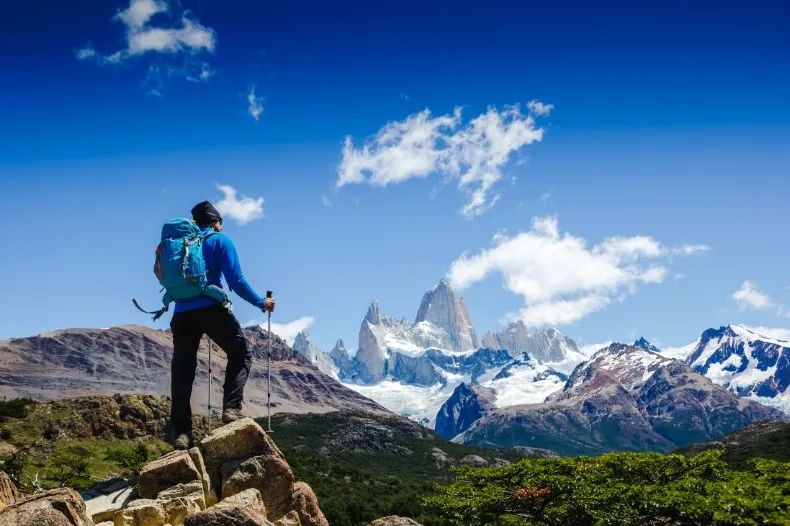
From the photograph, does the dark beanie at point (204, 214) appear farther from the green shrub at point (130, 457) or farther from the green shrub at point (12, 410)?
the green shrub at point (12, 410)

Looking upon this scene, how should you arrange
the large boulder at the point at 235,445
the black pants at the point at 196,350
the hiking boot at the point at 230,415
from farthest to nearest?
the hiking boot at the point at 230,415, the black pants at the point at 196,350, the large boulder at the point at 235,445

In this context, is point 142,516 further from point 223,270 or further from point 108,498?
point 223,270

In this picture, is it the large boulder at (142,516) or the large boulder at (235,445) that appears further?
the large boulder at (235,445)

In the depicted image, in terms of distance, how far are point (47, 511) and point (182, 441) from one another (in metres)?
5.34

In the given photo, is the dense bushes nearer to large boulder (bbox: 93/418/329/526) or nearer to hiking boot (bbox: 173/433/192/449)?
large boulder (bbox: 93/418/329/526)

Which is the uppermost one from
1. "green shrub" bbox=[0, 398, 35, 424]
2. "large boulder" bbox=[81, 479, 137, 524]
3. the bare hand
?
the bare hand

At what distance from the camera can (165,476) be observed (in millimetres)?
13211

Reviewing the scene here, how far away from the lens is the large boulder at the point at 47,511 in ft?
31.4

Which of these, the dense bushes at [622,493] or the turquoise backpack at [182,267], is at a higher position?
the turquoise backpack at [182,267]

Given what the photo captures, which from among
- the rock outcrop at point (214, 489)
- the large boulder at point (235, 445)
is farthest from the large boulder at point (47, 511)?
the large boulder at point (235, 445)

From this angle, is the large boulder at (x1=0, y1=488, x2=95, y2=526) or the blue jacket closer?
the large boulder at (x1=0, y1=488, x2=95, y2=526)

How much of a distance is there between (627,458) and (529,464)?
9.56 ft

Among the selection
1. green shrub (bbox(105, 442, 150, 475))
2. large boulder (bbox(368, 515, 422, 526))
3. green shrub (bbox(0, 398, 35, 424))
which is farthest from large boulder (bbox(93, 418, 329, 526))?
green shrub (bbox(0, 398, 35, 424))

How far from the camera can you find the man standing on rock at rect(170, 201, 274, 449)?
14.9 meters
